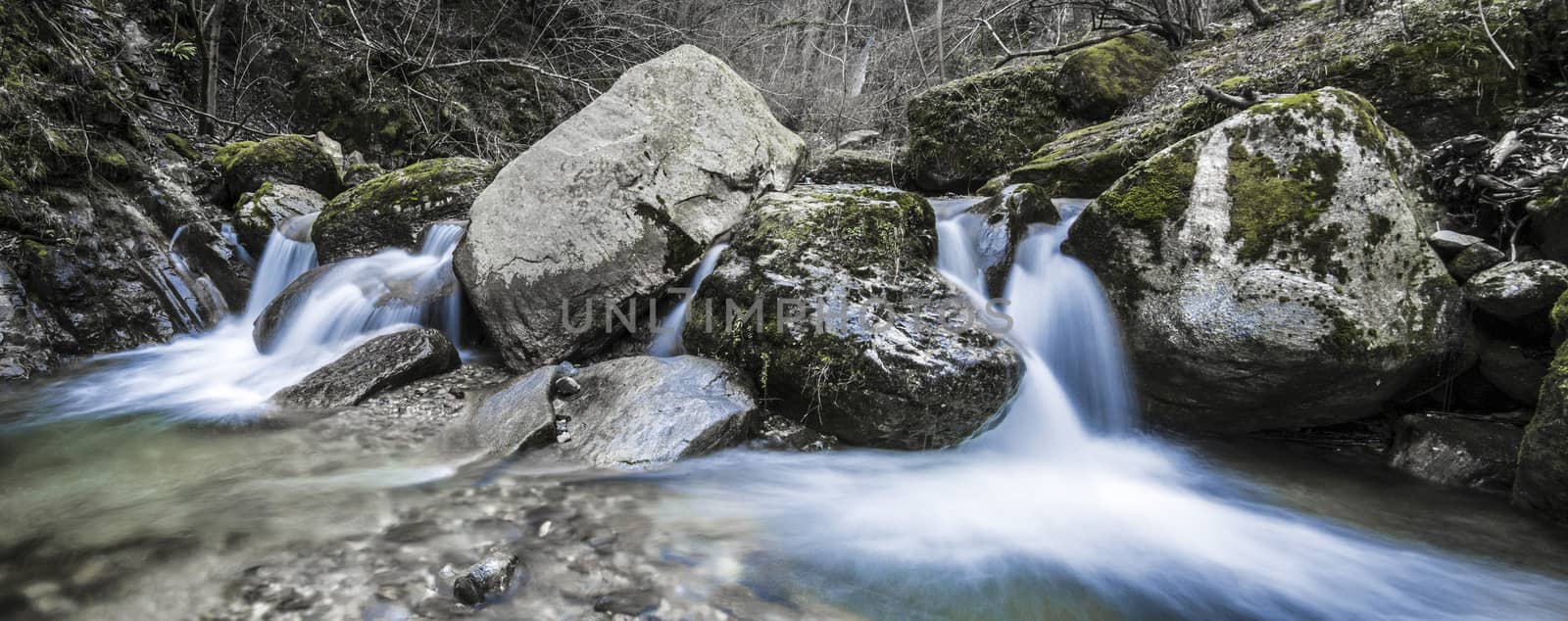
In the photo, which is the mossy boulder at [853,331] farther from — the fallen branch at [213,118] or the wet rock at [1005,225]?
the fallen branch at [213,118]

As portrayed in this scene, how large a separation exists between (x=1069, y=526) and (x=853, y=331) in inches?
58.9

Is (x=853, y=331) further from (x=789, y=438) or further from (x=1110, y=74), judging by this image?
(x=1110, y=74)

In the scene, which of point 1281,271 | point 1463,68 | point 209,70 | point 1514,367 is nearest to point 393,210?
point 209,70

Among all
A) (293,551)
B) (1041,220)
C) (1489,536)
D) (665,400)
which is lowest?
(1489,536)

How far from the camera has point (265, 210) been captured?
6.64 metres

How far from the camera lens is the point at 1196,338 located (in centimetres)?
362

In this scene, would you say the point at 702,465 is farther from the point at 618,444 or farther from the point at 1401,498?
the point at 1401,498

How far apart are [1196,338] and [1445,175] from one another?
2.08 metres

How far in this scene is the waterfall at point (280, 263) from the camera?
20.0 ft

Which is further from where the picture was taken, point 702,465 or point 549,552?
point 702,465

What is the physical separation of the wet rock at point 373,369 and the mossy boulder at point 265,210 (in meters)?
3.12

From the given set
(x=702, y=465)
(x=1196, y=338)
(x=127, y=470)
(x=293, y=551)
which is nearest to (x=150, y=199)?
(x=127, y=470)

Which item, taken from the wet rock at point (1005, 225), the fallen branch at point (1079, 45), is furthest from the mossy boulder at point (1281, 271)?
the fallen branch at point (1079, 45)

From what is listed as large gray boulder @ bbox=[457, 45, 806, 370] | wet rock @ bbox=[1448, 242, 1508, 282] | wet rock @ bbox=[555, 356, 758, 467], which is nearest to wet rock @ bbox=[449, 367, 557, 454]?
wet rock @ bbox=[555, 356, 758, 467]
